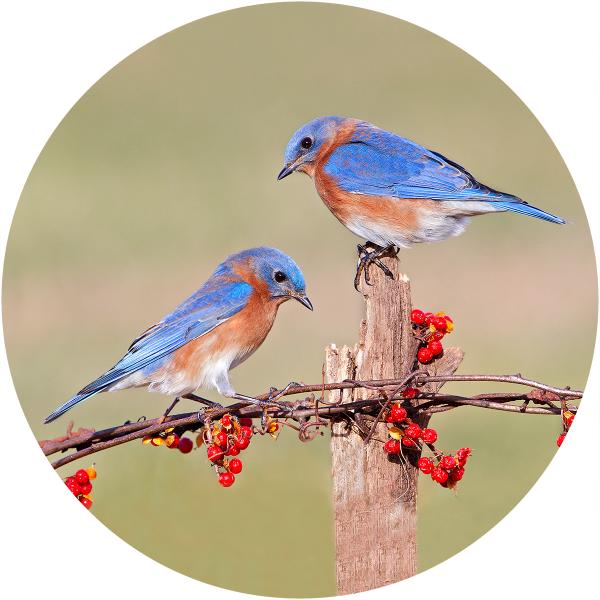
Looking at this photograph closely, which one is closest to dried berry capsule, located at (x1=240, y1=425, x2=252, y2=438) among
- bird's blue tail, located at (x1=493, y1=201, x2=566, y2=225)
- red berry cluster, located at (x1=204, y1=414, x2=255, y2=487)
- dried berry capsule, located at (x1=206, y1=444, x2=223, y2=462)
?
red berry cluster, located at (x1=204, y1=414, x2=255, y2=487)

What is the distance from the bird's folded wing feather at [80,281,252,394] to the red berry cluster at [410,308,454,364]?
76 cm

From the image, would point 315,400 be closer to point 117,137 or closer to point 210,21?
point 210,21

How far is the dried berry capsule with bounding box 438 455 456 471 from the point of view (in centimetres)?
344

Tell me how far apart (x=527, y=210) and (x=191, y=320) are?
62.1 inches

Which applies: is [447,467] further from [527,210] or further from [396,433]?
[527,210]

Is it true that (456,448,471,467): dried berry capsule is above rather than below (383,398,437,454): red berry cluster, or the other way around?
below

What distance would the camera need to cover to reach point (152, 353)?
3.81 metres

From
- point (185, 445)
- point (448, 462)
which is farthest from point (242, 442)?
point (448, 462)

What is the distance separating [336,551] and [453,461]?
24.0 inches

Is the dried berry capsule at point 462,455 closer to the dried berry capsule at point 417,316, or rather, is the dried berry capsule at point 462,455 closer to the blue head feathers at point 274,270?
the dried berry capsule at point 417,316

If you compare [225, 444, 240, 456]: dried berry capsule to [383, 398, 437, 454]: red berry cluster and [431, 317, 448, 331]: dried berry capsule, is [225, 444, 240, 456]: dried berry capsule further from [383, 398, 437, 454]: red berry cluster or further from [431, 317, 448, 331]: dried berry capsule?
[431, 317, 448, 331]: dried berry capsule

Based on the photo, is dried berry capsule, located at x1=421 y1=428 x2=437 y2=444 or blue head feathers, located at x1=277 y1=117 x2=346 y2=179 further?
blue head feathers, located at x1=277 y1=117 x2=346 y2=179

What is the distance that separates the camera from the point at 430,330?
11.7 ft

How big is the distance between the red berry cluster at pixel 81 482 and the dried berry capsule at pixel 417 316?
1.36 meters
